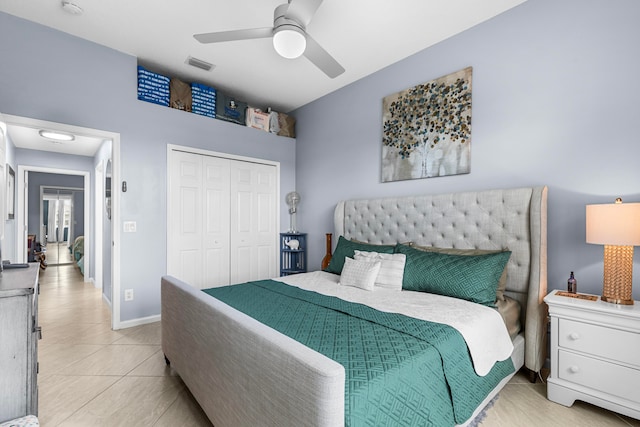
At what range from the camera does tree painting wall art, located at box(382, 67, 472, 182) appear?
270 cm

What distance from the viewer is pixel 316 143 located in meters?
4.29

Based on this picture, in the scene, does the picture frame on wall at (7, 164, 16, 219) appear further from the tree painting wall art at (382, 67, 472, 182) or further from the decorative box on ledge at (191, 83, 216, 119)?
the tree painting wall art at (382, 67, 472, 182)

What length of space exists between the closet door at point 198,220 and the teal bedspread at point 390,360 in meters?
1.95

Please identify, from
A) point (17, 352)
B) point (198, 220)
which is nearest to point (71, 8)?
point (198, 220)

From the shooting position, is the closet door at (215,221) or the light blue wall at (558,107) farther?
the closet door at (215,221)

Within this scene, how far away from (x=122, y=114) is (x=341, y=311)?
3.03 m

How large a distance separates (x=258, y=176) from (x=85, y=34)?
7.55 ft

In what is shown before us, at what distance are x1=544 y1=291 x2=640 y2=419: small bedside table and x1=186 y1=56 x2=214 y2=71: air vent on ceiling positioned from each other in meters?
3.76

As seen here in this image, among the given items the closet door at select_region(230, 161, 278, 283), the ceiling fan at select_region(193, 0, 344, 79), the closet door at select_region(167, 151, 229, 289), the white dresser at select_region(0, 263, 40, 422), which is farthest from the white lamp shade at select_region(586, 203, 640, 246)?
the closet door at select_region(167, 151, 229, 289)

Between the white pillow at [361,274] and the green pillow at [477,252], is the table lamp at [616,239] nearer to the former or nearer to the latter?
the green pillow at [477,252]

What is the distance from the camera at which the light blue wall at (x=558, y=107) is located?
6.47 ft

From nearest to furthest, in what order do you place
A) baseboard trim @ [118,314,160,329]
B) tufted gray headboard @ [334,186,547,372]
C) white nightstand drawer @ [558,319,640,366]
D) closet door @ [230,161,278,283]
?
white nightstand drawer @ [558,319,640,366] → tufted gray headboard @ [334,186,547,372] → baseboard trim @ [118,314,160,329] → closet door @ [230,161,278,283]

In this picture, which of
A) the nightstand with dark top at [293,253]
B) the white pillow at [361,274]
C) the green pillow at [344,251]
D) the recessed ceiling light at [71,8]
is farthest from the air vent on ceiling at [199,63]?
the white pillow at [361,274]

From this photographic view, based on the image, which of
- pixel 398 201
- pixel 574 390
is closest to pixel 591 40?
pixel 398 201
